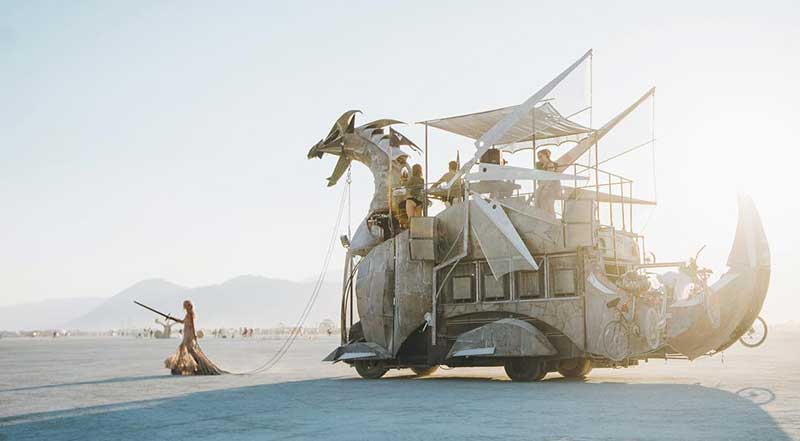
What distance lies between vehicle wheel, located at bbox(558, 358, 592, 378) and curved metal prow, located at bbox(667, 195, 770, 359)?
372cm

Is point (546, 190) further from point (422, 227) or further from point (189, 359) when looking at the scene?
point (189, 359)

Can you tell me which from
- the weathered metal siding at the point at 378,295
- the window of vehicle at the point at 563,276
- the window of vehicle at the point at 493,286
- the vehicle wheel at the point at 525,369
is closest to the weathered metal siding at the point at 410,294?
the weathered metal siding at the point at 378,295

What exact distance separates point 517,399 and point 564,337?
5477mm

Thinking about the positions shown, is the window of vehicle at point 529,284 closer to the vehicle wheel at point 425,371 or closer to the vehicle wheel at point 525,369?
the vehicle wheel at point 525,369

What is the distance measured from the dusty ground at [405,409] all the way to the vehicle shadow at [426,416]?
19mm

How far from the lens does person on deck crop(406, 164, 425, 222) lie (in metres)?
24.2

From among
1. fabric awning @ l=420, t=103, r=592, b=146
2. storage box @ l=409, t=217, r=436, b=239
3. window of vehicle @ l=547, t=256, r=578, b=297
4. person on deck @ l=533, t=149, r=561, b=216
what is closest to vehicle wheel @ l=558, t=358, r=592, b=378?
window of vehicle @ l=547, t=256, r=578, b=297

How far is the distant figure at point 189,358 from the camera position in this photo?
24.3 meters

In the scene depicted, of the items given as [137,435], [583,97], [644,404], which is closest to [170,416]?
[137,435]

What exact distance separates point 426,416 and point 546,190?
10.6m

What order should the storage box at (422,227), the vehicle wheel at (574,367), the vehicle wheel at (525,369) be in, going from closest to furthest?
the vehicle wheel at (525,369), the vehicle wheel at (574,367), the storage box at (422,227)

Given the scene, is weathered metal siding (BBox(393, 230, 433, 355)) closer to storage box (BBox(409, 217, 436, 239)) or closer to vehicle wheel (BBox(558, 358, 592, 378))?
storage box (BBox(409, 217, 436, 239))

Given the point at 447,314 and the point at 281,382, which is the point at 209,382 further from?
the point at 447,314

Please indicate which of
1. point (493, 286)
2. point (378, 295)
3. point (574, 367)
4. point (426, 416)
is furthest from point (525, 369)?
point (426, 416)
